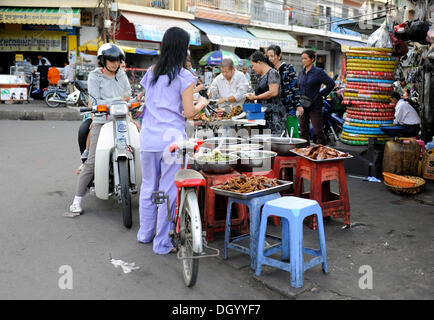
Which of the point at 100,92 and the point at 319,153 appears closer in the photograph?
the point at 319,153

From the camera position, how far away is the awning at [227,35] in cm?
2303

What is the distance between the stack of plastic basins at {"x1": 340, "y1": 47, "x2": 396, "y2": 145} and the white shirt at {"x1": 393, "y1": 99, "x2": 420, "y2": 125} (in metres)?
0.22

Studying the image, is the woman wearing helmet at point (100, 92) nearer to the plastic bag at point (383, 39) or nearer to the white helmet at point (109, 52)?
the white helmet at point (109, 52)

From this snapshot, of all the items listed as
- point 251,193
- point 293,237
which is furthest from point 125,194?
point 293,237

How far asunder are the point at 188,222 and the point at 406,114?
4869 mm

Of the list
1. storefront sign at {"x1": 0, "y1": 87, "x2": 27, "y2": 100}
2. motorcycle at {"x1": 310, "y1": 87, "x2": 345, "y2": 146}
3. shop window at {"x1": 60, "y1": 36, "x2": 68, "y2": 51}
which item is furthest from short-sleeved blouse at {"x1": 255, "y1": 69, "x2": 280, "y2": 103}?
shop window at {"x1": 60, "y1": 36, "x2": 68, "y2": 51}

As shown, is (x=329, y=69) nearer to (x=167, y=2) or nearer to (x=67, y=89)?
(x=167, y=2)

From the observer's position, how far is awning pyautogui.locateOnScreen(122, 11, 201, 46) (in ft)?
66.9

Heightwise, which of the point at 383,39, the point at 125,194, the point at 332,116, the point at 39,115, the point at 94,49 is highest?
the point at 94,49

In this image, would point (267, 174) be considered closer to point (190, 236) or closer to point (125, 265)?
point (190, 236)

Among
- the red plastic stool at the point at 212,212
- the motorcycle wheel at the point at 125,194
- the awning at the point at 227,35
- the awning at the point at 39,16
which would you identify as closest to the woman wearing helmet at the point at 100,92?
the motorcycle wheel at the point at 125,194

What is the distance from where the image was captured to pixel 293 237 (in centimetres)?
314

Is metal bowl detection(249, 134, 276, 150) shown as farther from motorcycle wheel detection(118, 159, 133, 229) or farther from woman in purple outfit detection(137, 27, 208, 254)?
motorcycle wheel detection(118, 159, 133, 229)

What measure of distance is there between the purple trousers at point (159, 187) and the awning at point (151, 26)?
1689 centimetres
